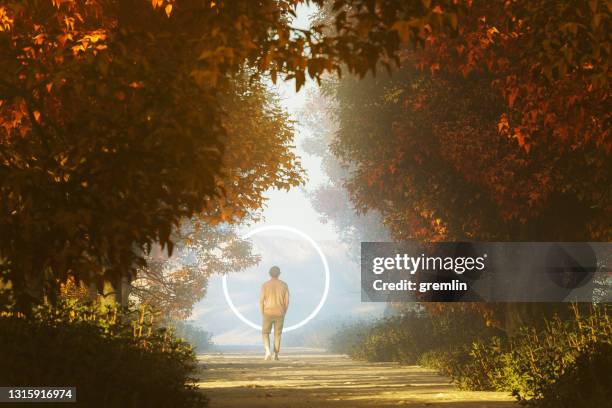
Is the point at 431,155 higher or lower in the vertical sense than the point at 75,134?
higher

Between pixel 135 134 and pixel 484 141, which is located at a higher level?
pixel 484 141

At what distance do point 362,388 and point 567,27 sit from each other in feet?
32.7

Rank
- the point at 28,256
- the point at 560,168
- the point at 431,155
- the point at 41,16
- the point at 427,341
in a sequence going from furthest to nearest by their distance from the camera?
1. the point at 427,341
2. the point at 431,155
3. the point at 560,168
4. the point at 41,16
5. the point at 28,256

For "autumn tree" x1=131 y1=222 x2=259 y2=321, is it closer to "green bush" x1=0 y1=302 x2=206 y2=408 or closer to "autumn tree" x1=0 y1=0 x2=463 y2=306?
"green bush" x1=0 y1=302 x2=206 y2=408

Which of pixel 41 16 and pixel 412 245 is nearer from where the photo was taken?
pixel 41 16

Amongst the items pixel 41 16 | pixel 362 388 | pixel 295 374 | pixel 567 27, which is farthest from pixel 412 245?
pixel 567 27

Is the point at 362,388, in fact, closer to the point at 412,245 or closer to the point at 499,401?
the point at 499,401

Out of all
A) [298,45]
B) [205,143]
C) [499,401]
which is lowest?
[499,401]

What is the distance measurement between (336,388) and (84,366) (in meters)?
7.71

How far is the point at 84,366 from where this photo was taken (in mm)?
11383

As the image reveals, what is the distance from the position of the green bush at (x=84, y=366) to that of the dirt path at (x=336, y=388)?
8.74ft

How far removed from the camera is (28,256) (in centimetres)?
867

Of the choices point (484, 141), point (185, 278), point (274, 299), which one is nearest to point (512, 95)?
point (484, 141)

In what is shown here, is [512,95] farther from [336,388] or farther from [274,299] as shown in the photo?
[274,299]
